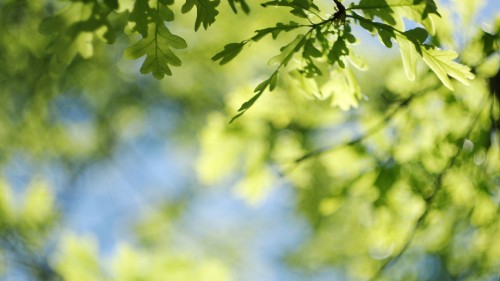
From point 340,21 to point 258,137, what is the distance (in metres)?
1.54

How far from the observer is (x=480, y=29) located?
209cm

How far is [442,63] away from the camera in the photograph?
1288mm

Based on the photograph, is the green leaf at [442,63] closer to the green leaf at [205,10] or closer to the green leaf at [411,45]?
the green leaf at [411,45]

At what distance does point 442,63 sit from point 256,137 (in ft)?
5.10

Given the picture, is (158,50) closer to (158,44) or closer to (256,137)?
(158,44)

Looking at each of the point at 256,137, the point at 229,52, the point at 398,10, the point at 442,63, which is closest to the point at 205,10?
the point at 229,52

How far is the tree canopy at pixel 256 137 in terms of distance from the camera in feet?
4.19

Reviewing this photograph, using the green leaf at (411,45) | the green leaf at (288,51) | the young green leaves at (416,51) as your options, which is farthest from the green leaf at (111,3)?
the green leaf at (411,45)

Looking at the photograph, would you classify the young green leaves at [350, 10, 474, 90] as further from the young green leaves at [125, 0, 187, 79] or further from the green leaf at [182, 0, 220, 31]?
the young green leaves at [125, 0, 187, 79]

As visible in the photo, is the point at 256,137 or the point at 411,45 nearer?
the point at 411,45

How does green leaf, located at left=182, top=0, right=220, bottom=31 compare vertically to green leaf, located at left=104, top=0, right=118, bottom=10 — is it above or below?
below

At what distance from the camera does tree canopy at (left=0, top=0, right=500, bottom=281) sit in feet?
4.19

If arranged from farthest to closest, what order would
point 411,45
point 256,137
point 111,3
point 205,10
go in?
1. point 256,137
2. point 411,45
3. point 205,10
4. point 111,3

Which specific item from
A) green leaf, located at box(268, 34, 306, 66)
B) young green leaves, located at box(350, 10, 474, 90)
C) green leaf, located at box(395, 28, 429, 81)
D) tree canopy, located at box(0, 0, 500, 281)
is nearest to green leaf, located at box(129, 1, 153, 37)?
tree canopy, located at box(0, 0, 500, 281)
